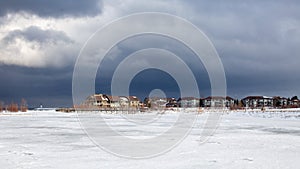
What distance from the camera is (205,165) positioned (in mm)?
7555

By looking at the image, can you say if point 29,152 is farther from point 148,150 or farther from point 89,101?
point 89,101

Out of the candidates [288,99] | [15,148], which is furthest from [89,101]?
[288,99]

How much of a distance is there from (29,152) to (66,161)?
2014 mm

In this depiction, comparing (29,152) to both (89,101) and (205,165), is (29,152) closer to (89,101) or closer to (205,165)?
(205,165)

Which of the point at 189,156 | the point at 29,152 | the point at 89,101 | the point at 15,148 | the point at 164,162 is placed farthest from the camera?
the point at 89,101

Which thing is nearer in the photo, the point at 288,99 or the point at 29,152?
the point at 29,152

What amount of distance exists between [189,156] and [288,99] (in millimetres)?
157175

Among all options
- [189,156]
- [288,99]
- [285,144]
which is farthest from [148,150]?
[288,99]

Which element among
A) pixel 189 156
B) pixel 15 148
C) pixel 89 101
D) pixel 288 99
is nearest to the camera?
pixel 189 156

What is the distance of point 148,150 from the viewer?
983cm

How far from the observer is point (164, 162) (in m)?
7.89

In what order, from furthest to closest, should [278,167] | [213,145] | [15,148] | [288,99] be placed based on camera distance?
[288,99]
[213,145]
[15,148]
[278,167]

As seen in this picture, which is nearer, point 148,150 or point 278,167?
point 278,167

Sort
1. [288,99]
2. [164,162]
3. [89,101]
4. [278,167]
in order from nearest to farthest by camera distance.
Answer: [278,167] < [164,162] < [89,101] < [288,99]
